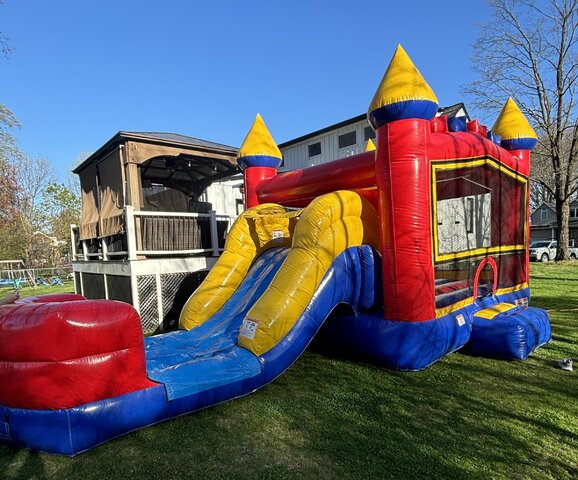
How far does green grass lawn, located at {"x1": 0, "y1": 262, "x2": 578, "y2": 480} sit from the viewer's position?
8.27 feet

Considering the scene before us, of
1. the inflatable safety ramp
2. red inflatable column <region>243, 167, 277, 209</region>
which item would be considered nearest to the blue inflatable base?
the inflatable safety ramp

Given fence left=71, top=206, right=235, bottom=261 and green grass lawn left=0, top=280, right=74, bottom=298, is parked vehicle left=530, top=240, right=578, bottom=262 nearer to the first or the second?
fence left=71, top=206, right=235, bottom=261

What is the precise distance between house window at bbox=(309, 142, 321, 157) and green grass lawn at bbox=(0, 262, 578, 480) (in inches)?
433

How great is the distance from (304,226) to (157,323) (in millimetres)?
3685

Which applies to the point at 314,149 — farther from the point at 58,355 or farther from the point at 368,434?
the point at 58,355

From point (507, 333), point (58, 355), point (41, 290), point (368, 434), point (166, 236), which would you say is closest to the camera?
point (58, 355)

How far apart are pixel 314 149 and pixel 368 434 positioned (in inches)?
487

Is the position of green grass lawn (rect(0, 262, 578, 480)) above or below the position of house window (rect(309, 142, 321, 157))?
below

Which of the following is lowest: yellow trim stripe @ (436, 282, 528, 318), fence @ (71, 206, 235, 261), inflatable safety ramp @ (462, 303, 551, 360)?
inflatable safety ramp @ (462, 303, 551, 360)

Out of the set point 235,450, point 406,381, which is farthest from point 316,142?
point 235,450

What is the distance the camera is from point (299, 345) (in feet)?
12.6

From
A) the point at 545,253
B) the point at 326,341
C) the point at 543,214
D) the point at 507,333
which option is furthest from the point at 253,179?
the point at 543,214

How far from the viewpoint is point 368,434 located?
294 cm

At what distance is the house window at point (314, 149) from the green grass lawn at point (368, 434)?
36.1ft
